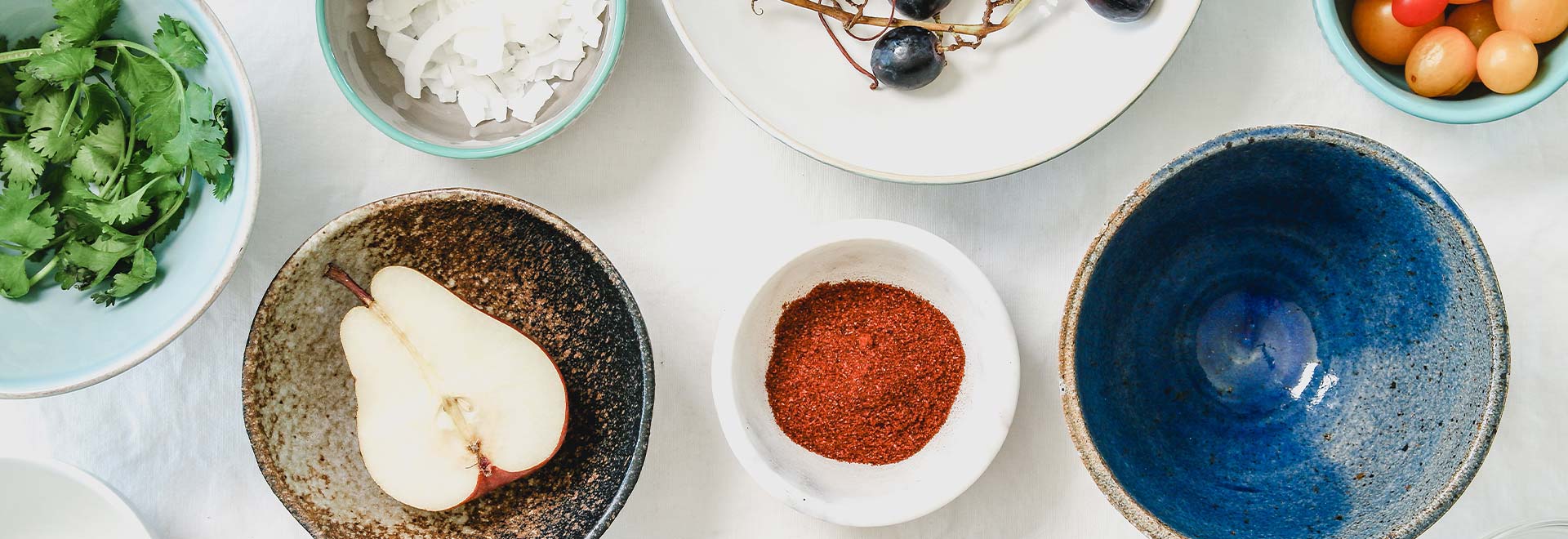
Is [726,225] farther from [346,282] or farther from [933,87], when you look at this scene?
[346,282]

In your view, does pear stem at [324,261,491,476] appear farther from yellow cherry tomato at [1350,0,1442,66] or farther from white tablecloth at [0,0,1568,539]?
yellow cherry tomato at [1350,0,1442,66]

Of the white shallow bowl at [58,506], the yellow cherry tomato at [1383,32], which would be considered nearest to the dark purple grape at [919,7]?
the yellow cherry tomato at [1383,32]

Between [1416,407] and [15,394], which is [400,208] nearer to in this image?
[15,394]

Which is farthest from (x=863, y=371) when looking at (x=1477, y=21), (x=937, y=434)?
(x=1477, y=21)

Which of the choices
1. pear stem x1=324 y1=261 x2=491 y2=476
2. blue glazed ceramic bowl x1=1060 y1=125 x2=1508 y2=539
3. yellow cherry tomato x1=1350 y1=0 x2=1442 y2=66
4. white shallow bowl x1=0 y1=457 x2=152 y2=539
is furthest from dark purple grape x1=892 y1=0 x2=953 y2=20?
white shallow bowl x1=0 y1=457 x2=152 y2=539

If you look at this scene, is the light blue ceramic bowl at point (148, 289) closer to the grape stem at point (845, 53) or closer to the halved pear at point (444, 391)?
the halved pear at point (444, 391)

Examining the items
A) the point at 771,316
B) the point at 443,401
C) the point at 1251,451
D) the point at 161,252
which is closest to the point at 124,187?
the point at 161,252
